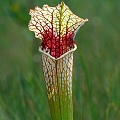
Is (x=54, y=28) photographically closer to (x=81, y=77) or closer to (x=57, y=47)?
(x=57, y=47)

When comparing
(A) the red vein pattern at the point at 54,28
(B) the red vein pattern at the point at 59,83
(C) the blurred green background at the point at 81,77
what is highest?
(A) the red vein pattern at the point at 54,28

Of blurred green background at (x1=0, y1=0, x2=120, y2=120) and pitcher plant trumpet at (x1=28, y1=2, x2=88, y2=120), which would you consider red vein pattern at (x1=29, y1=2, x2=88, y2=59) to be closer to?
pitcher plant trumpet at (x1=28, y1=2, x2=88, y2=120)

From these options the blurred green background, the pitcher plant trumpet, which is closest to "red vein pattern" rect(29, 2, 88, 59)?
the pitcher plant trumpet

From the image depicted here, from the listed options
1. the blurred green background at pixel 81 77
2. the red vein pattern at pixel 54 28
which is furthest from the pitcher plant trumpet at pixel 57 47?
the blurred green background at pixel 81 77

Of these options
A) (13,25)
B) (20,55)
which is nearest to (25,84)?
(20,55)

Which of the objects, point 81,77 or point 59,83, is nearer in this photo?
point 59,83

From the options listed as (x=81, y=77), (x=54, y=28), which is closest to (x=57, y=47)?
(x=54, y=28)

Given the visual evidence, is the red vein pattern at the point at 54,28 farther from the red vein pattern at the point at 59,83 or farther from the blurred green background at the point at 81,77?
the blurred green background at the point at 81,77
